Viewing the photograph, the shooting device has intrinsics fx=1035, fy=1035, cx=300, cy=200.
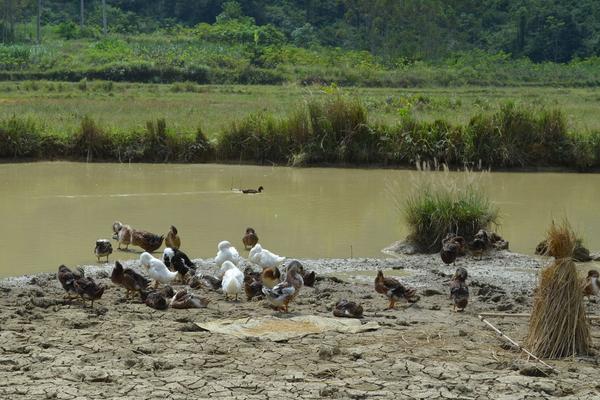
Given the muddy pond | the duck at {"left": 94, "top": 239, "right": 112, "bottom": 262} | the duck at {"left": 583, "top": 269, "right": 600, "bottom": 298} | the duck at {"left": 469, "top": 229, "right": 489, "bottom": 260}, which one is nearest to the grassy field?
the muddy pond

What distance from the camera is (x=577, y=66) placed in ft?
194

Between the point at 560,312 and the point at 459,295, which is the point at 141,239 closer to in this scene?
the point at 459,295

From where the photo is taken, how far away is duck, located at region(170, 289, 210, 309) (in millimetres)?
9734

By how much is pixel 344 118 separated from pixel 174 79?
27.2 meters

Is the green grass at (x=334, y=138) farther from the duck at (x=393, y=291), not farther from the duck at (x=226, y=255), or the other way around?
the duck at (x=393, y=291)

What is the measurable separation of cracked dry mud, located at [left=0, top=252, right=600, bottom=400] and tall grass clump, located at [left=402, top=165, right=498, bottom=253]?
11.7ft

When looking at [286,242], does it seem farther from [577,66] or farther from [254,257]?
[577,66]

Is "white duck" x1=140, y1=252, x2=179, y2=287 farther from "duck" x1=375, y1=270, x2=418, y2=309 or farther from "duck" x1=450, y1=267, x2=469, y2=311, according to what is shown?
"duck" x1=450, y1=267, x2=469, y2=311

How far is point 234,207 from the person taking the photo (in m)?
17.7

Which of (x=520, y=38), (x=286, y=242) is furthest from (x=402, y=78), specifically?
(x=286, y=242)

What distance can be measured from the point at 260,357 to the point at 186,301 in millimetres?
1927

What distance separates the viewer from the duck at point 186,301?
9734mm

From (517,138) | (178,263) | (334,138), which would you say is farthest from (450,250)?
(517,138)

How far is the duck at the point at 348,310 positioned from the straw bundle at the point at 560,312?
1750mm
